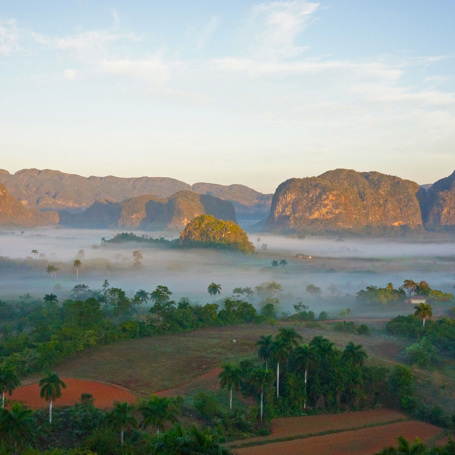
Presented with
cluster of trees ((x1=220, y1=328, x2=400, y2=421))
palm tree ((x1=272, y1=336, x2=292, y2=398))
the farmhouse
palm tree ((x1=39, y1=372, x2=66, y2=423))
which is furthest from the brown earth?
the farmhouse

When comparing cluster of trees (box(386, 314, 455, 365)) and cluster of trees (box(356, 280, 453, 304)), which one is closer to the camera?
cluster of trees (box(386, 314, 455, 365))

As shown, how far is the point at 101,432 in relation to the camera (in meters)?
25.6

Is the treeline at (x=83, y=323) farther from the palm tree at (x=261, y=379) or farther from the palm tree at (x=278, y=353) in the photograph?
the palm tree at (x=278, y=353)

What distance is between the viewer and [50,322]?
5794cm

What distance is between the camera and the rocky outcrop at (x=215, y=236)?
135750 mm

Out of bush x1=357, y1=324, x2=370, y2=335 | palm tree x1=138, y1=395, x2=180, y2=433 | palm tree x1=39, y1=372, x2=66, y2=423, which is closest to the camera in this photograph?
palm tree x1=138, y1=395, x2=180, y2=433

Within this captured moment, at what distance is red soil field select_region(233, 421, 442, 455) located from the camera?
29078 millimetres

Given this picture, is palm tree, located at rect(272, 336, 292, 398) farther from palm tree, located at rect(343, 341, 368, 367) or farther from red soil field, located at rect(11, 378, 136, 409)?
red soil field, located at rect(11, 378, 136, 409)

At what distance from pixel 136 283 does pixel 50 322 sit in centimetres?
3795

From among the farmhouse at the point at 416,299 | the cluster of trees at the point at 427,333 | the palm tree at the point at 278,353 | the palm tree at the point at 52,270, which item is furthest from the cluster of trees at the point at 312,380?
the palm tree at the point at 52,270

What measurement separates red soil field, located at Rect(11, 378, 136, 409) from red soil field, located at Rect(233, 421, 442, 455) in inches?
431

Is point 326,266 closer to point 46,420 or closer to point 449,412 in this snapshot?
point 449,412

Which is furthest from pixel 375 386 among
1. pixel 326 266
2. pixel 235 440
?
pixel 326 266

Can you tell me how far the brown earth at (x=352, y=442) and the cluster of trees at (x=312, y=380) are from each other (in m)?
2.95
